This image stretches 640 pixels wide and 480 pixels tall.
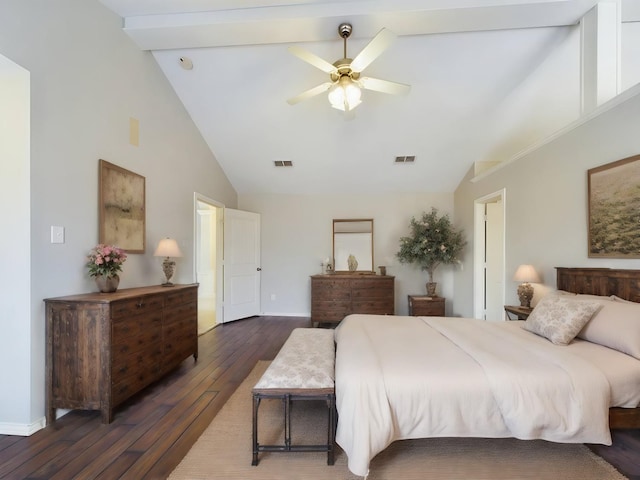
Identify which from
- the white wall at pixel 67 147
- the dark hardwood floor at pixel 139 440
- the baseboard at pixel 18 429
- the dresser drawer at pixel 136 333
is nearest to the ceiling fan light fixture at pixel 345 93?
the white wall at pixel 67 147

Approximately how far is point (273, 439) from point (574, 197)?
3.23 meters

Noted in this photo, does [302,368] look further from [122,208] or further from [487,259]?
[487,259]

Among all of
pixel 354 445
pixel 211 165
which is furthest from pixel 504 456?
pixel 211 165

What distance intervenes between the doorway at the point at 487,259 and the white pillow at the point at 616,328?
8.18ft

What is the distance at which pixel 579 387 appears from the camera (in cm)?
149

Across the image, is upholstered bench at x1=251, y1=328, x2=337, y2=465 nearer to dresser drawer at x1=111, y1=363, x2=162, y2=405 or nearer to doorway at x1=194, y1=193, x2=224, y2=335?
dresser drawer at x1=111, y1=363, x2=162, y2=405

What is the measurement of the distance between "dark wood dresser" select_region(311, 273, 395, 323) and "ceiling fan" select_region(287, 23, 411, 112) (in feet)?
9.56

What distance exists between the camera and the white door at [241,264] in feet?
16.3

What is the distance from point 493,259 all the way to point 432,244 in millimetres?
909

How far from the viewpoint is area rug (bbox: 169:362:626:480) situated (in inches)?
62.4

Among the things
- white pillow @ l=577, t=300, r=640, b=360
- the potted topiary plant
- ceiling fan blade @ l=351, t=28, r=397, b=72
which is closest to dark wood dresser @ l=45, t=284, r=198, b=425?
ceiling fan blade @ l=351, t=28, r=397, b=72

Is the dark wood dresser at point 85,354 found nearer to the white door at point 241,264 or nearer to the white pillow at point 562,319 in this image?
the white door at point 241,264

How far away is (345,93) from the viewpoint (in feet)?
Answer: 8.35

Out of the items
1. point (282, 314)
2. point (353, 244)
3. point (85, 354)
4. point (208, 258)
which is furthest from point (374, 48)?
point (208, 258)
